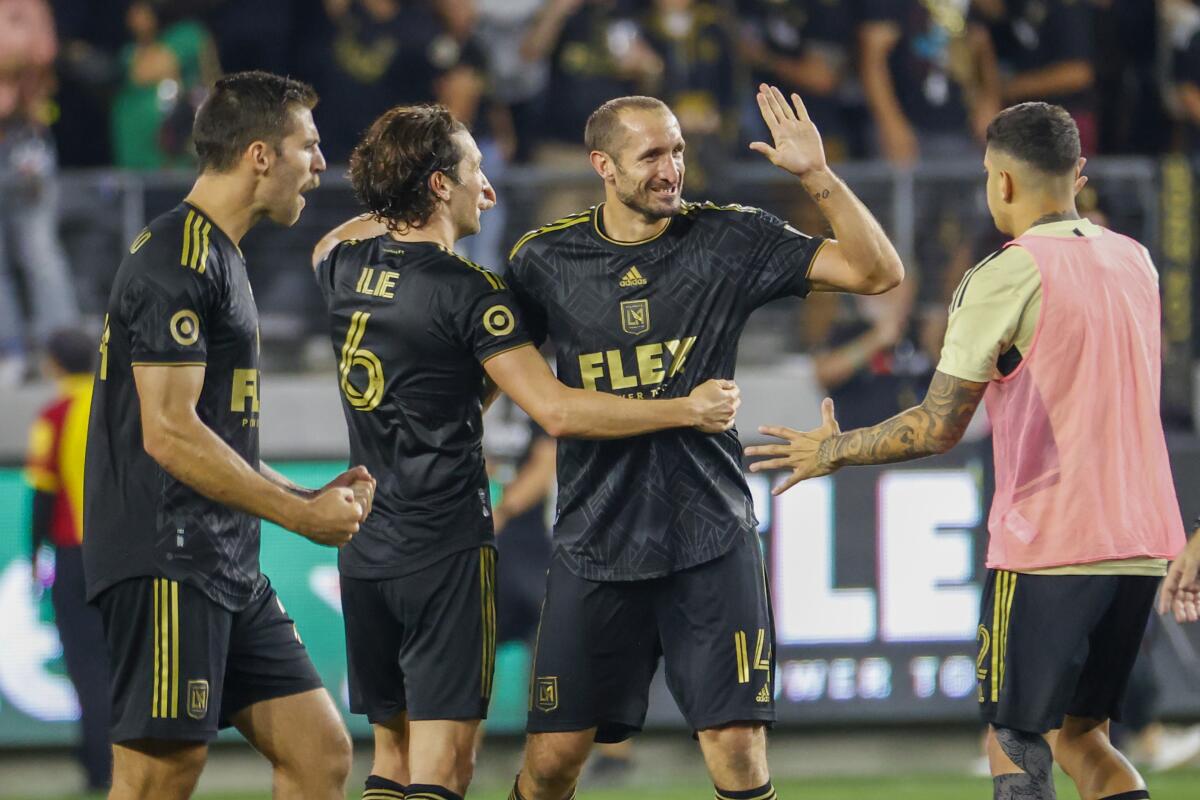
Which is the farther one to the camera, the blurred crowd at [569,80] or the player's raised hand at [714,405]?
the blurred crowd at [569,80]

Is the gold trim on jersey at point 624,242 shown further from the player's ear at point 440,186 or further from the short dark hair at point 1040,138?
the short dark hair at point 1040,138

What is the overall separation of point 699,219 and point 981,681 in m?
1.59

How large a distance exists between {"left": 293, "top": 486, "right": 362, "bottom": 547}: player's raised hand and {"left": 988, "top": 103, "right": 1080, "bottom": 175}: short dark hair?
2044 millimetres

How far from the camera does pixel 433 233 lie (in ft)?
17.0

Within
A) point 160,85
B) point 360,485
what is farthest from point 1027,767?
point 160,85

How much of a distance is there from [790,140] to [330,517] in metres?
1.70

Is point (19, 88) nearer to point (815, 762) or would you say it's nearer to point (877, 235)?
point (815, 762)

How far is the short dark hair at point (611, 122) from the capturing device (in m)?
5.23

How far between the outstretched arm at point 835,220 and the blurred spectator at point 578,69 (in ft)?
15.0

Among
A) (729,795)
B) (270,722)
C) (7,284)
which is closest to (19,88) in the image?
(7,284)

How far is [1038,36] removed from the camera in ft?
34.1

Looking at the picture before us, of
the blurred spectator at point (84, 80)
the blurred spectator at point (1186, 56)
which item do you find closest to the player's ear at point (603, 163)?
the blurred spectator at point (84, 80)

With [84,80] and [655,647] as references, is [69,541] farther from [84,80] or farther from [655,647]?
[655,647]

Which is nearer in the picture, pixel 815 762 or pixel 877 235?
pixel 877 235
